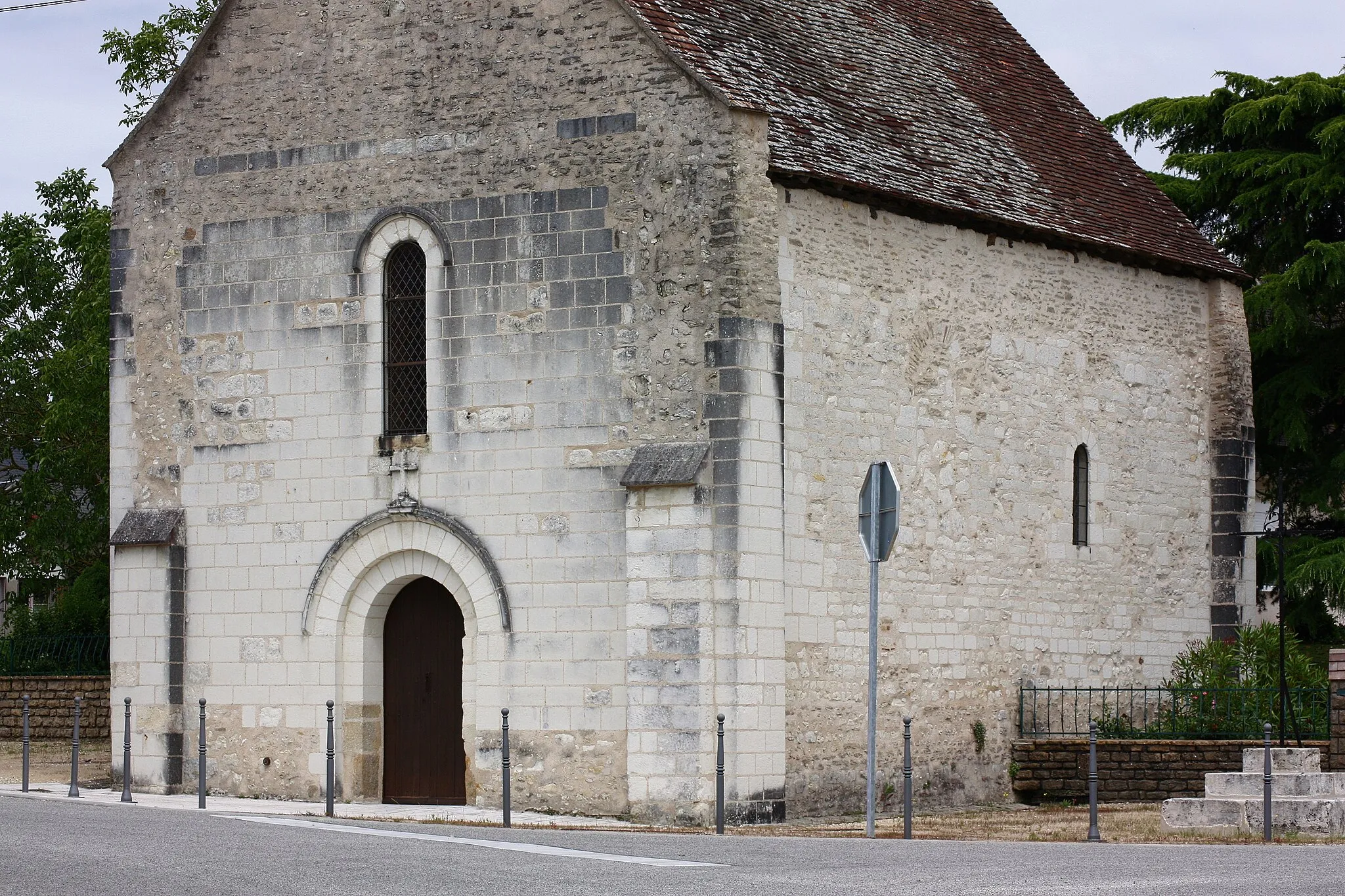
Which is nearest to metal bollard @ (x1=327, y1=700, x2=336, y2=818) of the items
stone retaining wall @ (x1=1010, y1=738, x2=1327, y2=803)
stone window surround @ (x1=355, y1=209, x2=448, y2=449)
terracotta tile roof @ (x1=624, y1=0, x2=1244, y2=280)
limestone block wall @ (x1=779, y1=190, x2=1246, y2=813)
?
stone window surround @ (x1=355, y1=209, x2=448, y2=449)

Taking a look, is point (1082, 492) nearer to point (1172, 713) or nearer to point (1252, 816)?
point (1172, 713)

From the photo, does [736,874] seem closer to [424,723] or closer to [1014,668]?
[424,723]

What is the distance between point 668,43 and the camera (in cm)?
1812

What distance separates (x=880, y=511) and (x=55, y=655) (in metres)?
15.2

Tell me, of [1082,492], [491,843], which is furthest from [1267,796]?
[1082,492]

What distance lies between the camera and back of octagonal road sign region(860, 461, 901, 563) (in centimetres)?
1540

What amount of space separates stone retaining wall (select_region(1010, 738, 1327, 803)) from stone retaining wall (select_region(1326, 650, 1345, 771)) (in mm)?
2288

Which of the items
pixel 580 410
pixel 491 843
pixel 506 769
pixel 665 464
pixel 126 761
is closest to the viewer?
pixel 491 843

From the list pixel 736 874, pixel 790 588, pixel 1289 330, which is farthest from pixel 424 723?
pixel 1289 330

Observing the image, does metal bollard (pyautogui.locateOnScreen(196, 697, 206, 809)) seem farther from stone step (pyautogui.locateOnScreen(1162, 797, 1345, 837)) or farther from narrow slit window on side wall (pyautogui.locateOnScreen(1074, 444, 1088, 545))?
narrow slit window on side wall (pyautogui.locateOnScreen(1074, 444, 1088, 545))

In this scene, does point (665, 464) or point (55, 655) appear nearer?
point (665, 464)

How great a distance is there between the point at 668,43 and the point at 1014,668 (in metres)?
7.69

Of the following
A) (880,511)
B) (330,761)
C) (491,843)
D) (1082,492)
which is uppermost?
(1082,492)

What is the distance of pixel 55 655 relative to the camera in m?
26.9
